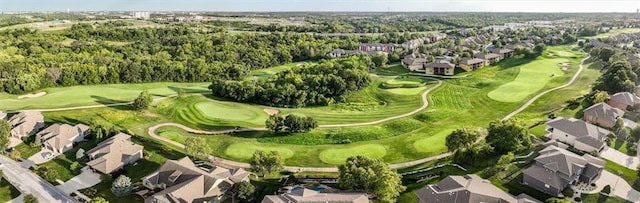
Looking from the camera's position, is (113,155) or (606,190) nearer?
(606,190)

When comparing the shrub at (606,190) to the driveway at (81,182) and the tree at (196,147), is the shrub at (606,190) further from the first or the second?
the driveway at (81,182)

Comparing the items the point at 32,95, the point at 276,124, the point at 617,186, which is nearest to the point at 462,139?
the point at 617,186

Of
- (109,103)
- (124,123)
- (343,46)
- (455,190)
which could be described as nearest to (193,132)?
(124,123)

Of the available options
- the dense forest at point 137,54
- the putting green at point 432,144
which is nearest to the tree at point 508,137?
the putting green at point 432,144

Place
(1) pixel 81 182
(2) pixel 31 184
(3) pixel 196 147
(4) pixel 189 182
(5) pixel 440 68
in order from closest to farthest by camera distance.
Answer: (4) pixel 189 182, (2) pixel 31 184, (1) pixel 81 182, (3) pixel 196 147, (5) pixel 440 68

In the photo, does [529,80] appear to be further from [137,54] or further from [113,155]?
[137,54]

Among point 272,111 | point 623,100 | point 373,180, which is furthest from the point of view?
point 272,111
